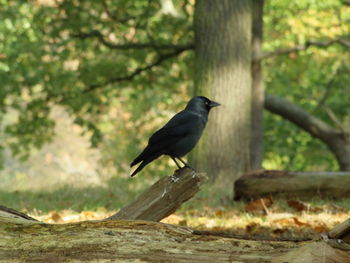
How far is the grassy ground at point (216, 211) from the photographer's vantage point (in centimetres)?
585

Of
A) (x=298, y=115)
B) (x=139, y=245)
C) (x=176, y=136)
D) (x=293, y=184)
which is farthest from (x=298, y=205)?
(x=298, y=115)

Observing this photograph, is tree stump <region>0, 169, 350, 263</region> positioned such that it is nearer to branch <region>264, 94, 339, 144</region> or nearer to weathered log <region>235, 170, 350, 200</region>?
weathered log <region>235, 170, 350, 200</region>

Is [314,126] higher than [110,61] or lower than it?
lower

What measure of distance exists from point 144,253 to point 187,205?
15.0 ft

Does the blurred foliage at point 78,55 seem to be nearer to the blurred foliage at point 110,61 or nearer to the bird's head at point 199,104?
the blurred foliage at point 110,61

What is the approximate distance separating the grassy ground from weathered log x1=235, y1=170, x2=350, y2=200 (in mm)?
112

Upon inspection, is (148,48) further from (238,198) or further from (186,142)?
(186,142)

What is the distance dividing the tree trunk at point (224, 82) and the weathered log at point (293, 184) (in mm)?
1860

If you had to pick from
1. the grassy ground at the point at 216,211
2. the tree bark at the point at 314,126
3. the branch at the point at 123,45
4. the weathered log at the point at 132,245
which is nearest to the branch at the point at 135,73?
the branch at the point at 123,45

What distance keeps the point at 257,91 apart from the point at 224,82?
2085 millimetres

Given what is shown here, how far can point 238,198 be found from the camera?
743cm

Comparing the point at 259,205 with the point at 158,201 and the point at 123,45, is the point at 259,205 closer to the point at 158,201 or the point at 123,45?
the point at 158,201

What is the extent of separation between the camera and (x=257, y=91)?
1116 centimetres

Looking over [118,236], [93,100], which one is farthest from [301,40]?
[118,236]
